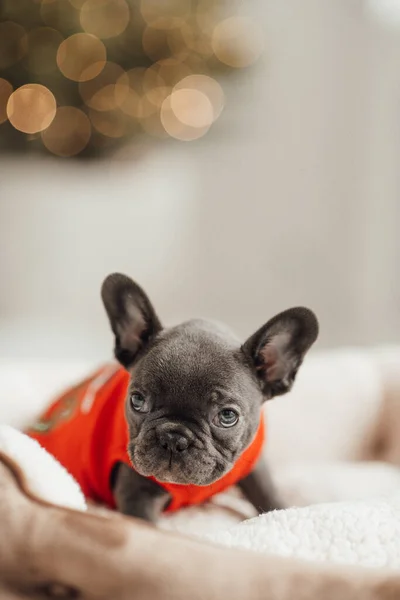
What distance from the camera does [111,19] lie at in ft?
9.09

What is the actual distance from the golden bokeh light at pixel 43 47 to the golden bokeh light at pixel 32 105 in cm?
9

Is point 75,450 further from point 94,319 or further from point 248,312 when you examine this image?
point 248,312

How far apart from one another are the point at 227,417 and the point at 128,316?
0.22 meters

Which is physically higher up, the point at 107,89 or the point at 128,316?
the point at 107,89

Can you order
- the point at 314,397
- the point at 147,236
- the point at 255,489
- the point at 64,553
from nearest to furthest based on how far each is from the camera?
the point at 64,553, the point at 255,489, the point at 314,397, the point at 147,236

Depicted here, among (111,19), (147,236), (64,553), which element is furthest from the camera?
(147,236)

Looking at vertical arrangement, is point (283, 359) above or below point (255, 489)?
above

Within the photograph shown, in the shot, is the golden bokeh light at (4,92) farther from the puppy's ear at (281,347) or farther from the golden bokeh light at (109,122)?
the puppy's ear at (281,347)

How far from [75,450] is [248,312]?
7.79 feet

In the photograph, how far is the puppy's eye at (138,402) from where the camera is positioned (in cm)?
99

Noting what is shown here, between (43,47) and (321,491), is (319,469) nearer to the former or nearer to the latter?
(321,491)

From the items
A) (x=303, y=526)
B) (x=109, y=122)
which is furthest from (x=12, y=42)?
(x=303, y=526)

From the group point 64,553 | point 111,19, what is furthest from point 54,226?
point 64,553

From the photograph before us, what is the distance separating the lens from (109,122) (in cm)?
287
